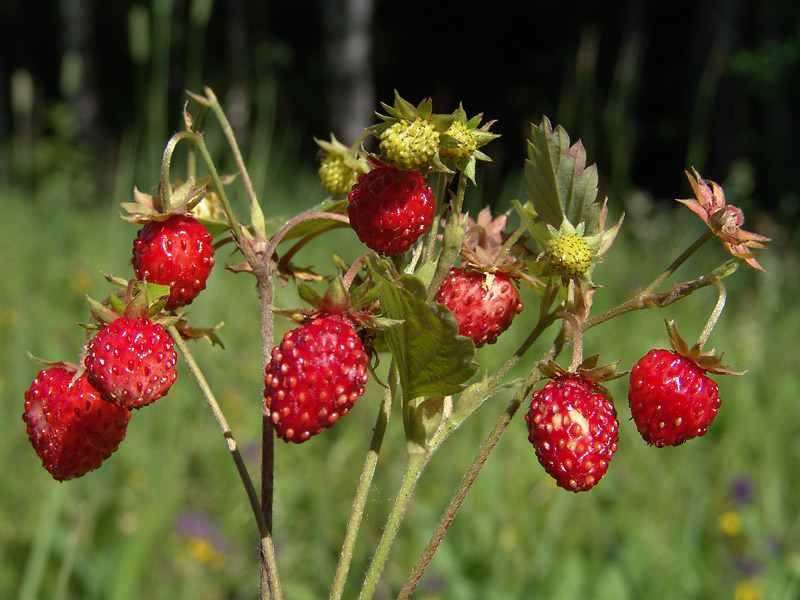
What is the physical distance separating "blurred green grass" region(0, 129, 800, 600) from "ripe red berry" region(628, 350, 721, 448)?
1231 millimetres

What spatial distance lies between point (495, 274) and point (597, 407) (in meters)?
0.17

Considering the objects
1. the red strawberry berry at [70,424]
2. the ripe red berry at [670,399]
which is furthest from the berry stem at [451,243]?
the red strawberry berry at [70,424]

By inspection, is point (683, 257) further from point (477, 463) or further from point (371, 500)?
point (371, 500)

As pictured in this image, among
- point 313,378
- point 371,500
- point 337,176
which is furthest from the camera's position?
point 371,500

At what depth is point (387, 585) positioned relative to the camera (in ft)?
6.88

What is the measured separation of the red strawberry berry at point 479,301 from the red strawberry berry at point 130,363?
0.91 ft

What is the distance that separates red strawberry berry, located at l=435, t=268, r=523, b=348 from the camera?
2.51ft

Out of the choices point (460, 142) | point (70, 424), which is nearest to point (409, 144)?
point (460, 142)

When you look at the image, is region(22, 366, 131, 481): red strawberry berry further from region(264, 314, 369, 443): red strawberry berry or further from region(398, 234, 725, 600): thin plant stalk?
region(398, 234, 725, 600): thin plant stalk

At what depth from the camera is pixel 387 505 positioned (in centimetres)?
254

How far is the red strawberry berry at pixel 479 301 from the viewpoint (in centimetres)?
76

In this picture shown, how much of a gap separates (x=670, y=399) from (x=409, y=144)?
35 centimetres

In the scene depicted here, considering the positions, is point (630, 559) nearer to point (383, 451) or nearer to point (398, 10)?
point (383, 451)

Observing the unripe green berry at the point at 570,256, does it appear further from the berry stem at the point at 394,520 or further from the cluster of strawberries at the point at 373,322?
the berry stem at the point at 394,520
